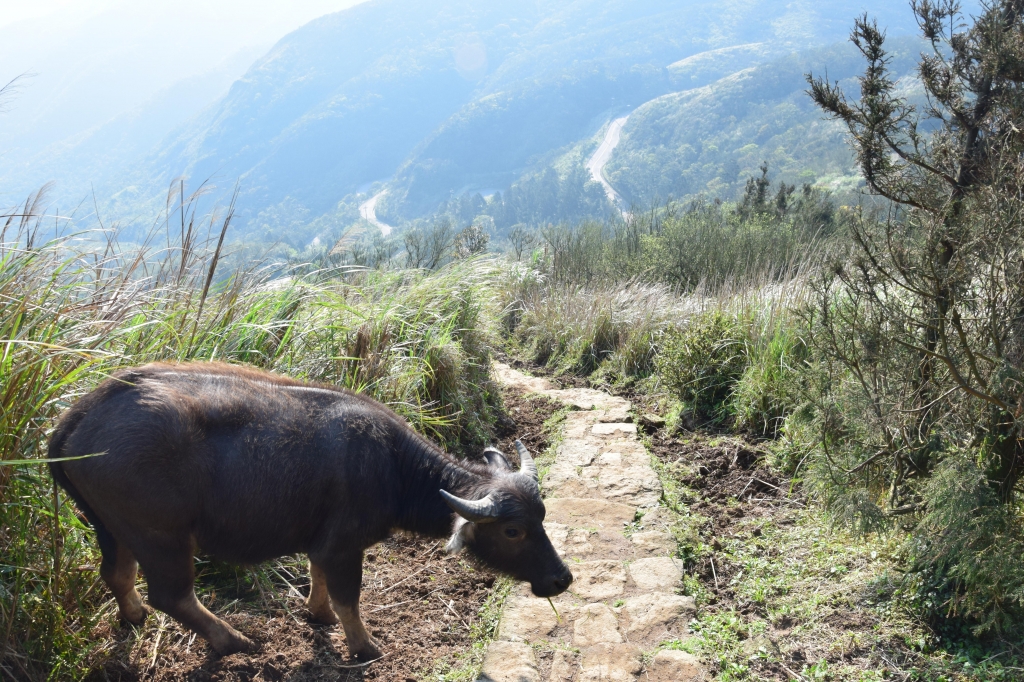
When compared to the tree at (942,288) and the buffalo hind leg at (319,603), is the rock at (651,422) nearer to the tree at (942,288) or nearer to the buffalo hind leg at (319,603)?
the tree at (942,288)

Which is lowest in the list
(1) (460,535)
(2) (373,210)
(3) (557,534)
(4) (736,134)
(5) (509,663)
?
(2) (373,210)

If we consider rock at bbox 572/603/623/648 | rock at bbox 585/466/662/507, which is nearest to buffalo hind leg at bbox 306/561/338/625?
rock at bbox 572/603/623/648

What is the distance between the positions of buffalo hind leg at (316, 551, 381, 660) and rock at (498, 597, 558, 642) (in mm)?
797

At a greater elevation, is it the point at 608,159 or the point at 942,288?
the point at 942,288

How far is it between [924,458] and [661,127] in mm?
110293

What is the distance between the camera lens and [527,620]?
373cm

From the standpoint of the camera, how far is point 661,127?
346 ft

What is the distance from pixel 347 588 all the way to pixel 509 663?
0.94 metres

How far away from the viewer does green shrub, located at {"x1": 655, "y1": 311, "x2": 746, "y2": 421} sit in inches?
278

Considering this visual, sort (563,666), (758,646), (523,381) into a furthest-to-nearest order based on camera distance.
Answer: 1. (523,381)
2. (758,646)
3. (563,666)

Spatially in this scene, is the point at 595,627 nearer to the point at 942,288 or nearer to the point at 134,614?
the point at 134,614

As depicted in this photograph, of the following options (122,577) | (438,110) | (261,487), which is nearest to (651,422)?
(261,487)

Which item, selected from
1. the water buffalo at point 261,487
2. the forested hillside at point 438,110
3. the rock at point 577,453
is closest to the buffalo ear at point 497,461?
the water buffalo at point 261,487

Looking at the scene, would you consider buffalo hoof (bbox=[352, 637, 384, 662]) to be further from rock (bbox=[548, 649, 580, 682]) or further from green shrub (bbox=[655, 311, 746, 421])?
green shrub (bbox=[655, 311, 746, 421])
